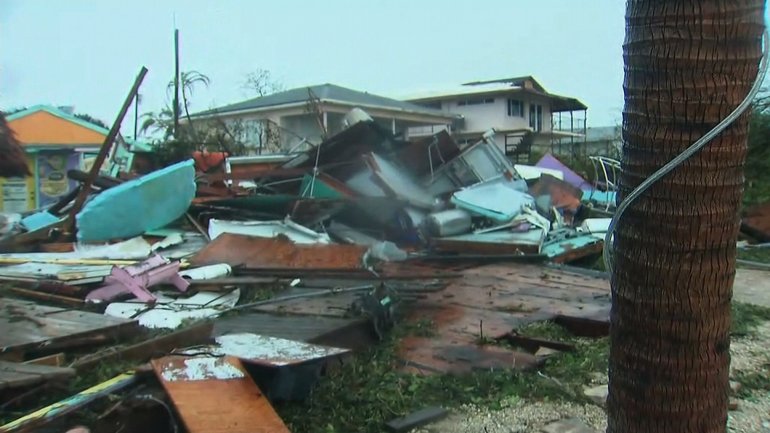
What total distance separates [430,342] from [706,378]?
11.4 feet

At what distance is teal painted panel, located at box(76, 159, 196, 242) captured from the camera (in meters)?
9.05

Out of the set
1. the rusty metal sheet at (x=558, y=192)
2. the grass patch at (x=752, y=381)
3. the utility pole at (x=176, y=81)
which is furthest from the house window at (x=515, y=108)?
the grass patch at (x=752, y=381)

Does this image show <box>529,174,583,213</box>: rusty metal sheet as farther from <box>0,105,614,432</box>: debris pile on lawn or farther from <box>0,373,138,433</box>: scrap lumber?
<box>0,373,138,433</box>: scrap lumber

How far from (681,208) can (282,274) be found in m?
6.20

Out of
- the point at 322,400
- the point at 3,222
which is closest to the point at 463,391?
the point at 322,400

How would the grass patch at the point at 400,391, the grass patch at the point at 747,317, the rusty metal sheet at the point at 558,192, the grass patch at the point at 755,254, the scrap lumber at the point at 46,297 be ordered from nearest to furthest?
the grass patch at the point at 400,391, the grass patch at the point at 747,317, the scrap lumber at the point at 46,297, the grass patch at the point at 755,254, the rusty metal sheet at the point at 558,192

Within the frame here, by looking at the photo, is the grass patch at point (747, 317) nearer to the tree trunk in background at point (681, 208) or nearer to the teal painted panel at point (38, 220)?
the tree trunk in background at point (681, 208)

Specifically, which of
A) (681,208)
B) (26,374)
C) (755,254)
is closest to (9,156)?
(26,374)

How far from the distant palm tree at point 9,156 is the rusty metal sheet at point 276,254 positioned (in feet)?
11.7

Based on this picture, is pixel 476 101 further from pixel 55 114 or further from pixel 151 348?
pixel 151 348

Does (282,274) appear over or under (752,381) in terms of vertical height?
over

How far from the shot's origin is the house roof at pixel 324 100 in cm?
2445

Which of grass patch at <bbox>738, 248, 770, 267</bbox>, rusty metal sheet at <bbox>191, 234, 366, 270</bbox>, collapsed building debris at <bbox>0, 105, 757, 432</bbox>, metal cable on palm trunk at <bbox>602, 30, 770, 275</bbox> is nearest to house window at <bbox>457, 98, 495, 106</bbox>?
collapsed building debris at <bbox>0, 105, 757, 432</bbox>

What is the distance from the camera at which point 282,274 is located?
7.53m
